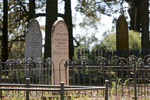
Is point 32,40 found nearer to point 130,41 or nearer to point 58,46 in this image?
point 58,46

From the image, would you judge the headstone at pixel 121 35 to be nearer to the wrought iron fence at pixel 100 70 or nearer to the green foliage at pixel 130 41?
the wrought iron fence at pixel 100 70

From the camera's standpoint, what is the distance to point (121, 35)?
51.1 ft

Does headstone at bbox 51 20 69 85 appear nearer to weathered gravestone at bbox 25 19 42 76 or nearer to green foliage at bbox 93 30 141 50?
weathered gravestone at bbox 25 19 42 76

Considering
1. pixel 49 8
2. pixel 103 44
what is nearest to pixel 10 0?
pixel 103 44

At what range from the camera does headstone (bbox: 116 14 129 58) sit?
15.5 metres

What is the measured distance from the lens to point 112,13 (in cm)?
2695

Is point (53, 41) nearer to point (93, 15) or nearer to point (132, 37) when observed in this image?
point (132, 37)

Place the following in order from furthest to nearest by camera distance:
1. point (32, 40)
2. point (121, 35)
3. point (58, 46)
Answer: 1. point (121, 35)
2. point (32, 40)
3. point (58, 46)

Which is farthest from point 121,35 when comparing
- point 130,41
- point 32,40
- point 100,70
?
point 100,70

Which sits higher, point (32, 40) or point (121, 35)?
point (121, 35)

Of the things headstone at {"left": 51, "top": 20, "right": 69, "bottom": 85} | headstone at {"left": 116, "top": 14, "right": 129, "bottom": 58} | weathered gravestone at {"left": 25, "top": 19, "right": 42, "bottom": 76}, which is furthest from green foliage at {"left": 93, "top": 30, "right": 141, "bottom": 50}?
headstone at {"left": 51, "top": 20, "right": 69, "bottom": 85}

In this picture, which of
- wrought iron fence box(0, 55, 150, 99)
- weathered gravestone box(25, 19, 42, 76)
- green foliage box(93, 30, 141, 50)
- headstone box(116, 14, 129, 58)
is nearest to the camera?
wrought iron fence box(0, 55, 150, 99)

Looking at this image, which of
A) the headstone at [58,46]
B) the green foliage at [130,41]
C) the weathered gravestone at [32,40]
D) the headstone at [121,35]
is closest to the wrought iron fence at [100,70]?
the headstone at [58,46]

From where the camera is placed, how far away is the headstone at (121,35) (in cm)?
1546
